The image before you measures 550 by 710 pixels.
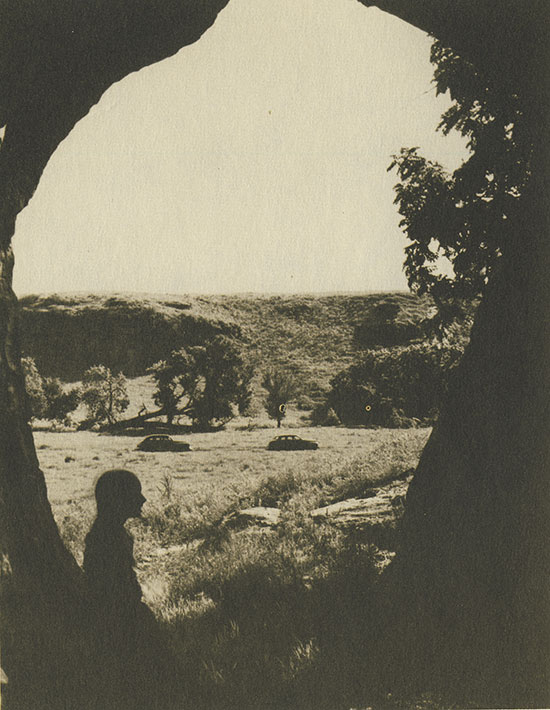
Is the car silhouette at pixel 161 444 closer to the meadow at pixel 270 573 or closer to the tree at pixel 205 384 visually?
the tree at pixel 205 384

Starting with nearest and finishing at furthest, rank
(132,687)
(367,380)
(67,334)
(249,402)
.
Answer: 1. (132,687)
2. (367,380)
3. (249,402)
4. (67,334)

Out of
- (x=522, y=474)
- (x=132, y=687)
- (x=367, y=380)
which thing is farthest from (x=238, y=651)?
(x=367, y=380)

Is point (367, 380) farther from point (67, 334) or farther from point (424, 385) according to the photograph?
point (67, 334)

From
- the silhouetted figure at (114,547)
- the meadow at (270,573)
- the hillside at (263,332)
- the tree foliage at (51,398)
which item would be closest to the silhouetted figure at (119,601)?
the silhouetted figure at (114,547)

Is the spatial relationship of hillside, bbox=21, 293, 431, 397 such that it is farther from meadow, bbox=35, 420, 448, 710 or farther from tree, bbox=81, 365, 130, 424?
meadow, bbox=35, 420, 448, 710

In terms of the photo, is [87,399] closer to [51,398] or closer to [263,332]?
[51,398]

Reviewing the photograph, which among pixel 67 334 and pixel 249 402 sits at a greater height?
pixel 67 334
